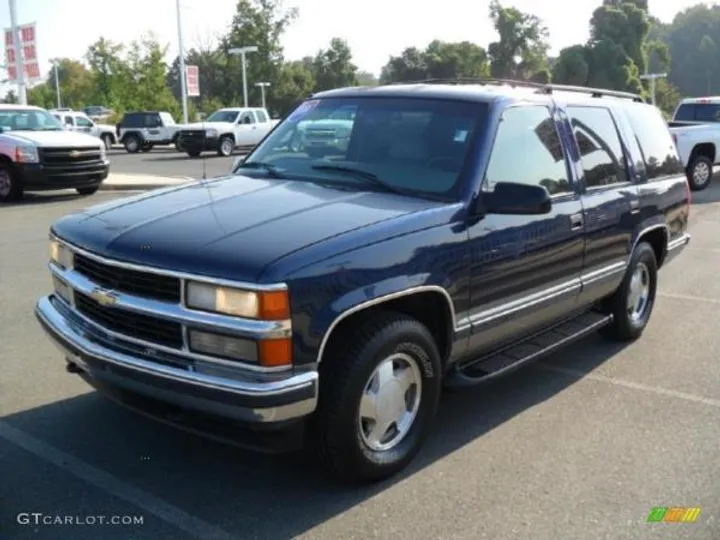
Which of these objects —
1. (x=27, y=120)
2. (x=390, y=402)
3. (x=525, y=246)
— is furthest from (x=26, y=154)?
(x=390, y=402)

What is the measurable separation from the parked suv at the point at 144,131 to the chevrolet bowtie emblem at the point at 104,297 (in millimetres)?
32136

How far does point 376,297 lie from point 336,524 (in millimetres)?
984

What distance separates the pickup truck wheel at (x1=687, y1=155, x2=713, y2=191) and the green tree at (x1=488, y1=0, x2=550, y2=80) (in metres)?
53.6

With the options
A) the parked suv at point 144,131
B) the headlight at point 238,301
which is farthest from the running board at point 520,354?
the parked suv at point 144,131

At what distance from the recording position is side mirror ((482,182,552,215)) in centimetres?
386

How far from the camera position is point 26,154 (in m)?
13.8

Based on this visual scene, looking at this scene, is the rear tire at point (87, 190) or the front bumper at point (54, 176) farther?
the rear tire at point (87, 190)

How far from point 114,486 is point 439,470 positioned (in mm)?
1540

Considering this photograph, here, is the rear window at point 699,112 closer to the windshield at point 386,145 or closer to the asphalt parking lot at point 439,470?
the asphalt parking lot at point 439,470

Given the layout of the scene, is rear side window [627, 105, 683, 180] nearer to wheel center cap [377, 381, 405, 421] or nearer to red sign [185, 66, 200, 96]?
wheel center cap [377, 381, 405, 421]

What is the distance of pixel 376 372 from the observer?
3518mm

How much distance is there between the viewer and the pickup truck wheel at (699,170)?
17.2 metres

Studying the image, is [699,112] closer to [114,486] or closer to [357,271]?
[357,271]

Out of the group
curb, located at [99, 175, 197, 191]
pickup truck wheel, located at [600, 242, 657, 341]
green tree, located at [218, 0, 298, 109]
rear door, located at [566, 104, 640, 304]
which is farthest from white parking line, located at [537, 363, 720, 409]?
green tree, located at [218, 0, 298, 109]
